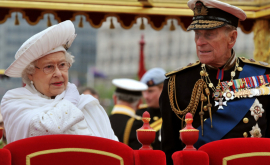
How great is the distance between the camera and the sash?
3.11 m

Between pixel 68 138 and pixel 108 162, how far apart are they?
0.24 metres

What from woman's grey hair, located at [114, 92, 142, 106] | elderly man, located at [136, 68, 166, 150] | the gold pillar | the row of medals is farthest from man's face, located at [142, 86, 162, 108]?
the row of medals

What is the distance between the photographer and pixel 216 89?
128 inches

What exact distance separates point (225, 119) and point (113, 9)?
1754 mm

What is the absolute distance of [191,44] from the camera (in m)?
58.9

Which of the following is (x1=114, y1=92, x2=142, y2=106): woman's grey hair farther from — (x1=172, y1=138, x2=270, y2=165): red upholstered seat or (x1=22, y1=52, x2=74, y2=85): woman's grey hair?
(x1=172, y1=138, x2=270, y2=165): red upholstered seat

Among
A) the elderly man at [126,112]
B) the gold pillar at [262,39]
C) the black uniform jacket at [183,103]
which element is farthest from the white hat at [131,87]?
the black uniform jacket at [183,103]

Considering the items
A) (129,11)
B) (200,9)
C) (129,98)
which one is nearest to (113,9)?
(129,11)

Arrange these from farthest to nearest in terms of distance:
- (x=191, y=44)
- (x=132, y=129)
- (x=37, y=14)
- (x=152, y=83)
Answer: (x=191, y=44)
(x=152, y=83)
(x=132, y=129)
(x=37, y=14)

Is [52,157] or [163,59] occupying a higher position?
[52,157]

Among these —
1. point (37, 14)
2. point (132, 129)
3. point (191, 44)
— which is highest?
point (37, 14)

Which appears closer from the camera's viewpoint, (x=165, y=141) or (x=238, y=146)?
(x=238, y=146)

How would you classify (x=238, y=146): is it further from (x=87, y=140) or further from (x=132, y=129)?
(x=132, y=129)

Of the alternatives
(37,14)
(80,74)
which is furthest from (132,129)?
(80,74)
